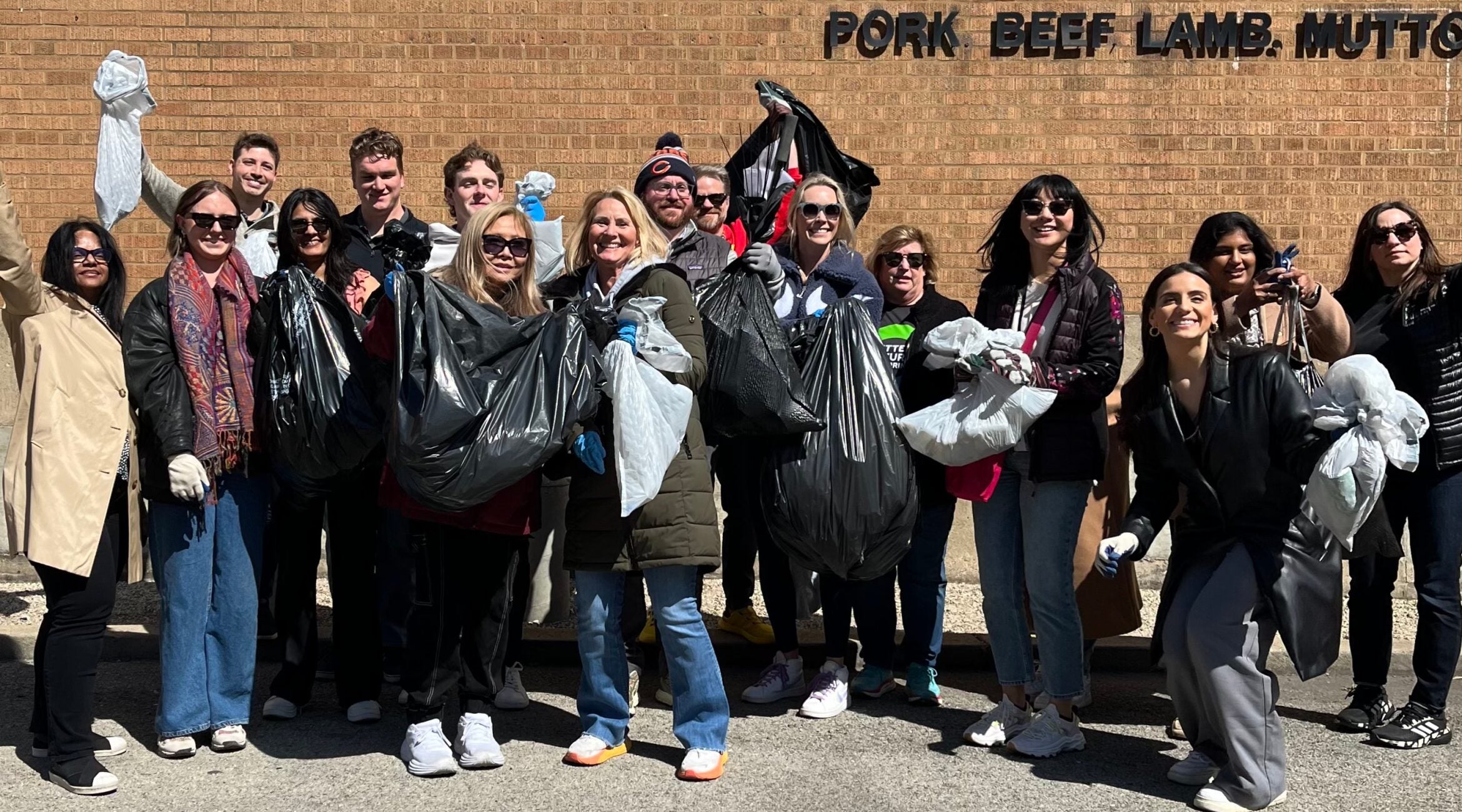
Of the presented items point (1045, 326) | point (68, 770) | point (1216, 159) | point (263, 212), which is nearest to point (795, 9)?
point (1216, 159)

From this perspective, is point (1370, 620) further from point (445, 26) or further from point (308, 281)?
point (445, 26)

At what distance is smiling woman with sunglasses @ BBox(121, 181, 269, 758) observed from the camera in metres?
4.50

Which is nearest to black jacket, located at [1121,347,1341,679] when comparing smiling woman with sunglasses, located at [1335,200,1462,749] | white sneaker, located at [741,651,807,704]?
smiling woman with sunglasses, located at [1335,200,1462,749]

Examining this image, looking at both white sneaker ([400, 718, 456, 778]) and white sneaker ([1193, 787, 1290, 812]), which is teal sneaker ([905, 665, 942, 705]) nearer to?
white sneaker ([1193, 787, 1290, 812])

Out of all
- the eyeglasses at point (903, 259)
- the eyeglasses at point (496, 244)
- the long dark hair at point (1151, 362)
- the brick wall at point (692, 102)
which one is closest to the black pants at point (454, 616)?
the eyeglasses at point (496, 244)

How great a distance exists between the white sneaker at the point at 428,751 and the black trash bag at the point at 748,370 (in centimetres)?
128

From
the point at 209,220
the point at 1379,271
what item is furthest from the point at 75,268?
the point at 1379,271

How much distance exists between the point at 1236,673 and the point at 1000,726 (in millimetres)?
899

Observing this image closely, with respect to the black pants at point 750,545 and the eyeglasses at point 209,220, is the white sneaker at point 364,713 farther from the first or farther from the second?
the eyeglasses at point 209,220

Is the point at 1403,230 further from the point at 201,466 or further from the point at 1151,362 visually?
the point at 201,466

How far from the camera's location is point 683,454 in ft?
14.7

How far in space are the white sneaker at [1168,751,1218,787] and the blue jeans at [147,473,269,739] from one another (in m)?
2.92

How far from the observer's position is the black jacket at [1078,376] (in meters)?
4.55

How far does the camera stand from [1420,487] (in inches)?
190
